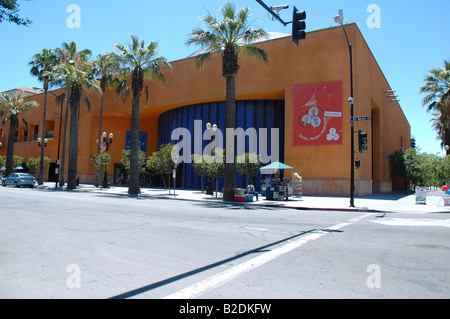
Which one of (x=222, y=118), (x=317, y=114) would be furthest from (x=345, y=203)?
(x=222, y=118)

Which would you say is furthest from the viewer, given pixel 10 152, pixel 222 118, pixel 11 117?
pixel 11 117

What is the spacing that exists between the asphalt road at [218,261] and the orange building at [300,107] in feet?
48.8

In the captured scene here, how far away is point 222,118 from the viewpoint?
116ft

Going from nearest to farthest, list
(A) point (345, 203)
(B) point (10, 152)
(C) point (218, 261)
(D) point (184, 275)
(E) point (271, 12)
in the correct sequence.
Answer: (D) point (184, 275)
(C) point (218, 261)
(E) point (271, 12)
(A) point (345, 203)
(B) point (10, 152)

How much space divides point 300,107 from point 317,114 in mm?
1609

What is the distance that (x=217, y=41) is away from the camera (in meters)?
21.5

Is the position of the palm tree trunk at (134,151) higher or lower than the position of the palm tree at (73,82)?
lower

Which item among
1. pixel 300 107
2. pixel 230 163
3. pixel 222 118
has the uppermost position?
Result: pixel 222 118

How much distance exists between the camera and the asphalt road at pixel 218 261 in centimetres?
431

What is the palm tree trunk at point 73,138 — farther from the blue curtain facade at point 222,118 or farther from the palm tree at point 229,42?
the palm tree at point 229,42

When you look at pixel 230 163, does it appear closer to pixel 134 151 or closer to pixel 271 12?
pixel 134 151

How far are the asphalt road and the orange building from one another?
14.9 metres

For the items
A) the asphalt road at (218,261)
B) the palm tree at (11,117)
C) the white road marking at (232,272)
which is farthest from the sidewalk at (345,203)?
the palm tree at (11,117)
